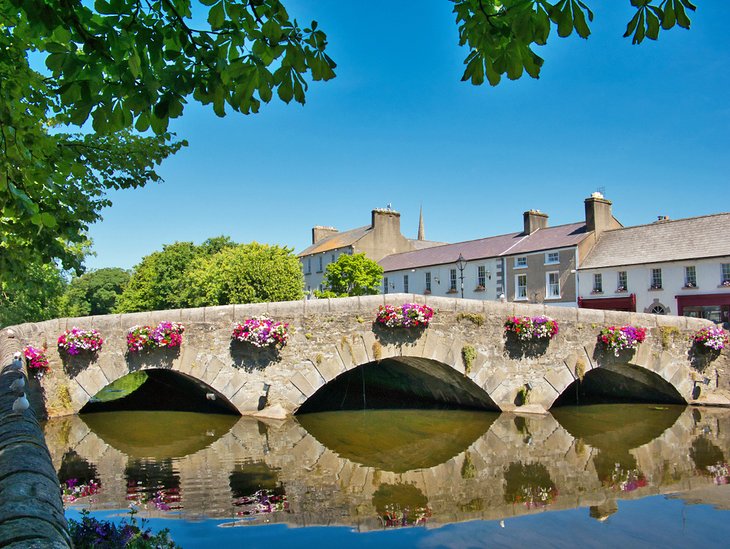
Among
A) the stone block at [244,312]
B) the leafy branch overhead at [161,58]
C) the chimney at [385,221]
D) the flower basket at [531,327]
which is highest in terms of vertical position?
the chimney at [385,221]

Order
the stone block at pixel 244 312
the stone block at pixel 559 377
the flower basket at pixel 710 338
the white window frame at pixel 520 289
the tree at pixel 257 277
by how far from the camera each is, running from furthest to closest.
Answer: the white window frame at pixel 520 289 → the tree at pixel 257 277 → the flower basket at pixel 710 338 → the stone block at pixel 559 377 → the stone block at pixel 244 312

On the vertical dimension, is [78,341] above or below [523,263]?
below

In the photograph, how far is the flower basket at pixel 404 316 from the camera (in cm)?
1109

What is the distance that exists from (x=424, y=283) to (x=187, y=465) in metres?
29.1

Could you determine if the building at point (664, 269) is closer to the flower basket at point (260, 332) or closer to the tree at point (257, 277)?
the tree at point (257, 277)

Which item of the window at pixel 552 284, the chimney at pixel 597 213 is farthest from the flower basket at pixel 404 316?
the chimney at pixel 597 213

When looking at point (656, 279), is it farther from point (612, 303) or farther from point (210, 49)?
point (210, 49)

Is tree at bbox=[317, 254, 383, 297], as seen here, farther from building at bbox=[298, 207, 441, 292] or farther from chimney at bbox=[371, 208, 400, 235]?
chimney at bbox=[371, 208, 400, 235]

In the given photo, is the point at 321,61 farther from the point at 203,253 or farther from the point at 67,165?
the point at 203,253

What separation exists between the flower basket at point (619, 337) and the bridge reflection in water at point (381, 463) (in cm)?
162

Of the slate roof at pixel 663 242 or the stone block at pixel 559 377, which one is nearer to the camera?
the stone block at pixel 559 377

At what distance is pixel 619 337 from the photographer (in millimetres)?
12445

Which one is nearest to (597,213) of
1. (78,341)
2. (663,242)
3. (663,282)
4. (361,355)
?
(663,242)

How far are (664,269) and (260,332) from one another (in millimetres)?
22351
